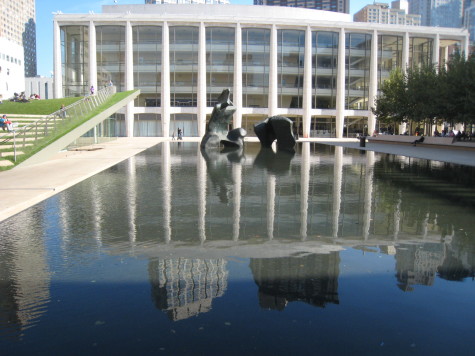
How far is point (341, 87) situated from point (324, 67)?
3.77 meters

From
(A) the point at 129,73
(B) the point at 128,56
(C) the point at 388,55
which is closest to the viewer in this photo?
(B) the point at 128,56

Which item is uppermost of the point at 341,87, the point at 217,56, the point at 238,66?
Result: the point at 217,56

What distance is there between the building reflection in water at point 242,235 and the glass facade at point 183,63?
5164 cm

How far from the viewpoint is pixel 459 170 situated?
17.4m

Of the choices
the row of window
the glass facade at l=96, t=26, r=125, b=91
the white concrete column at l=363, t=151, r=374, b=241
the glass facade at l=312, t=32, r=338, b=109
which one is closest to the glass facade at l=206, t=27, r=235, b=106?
the row of window

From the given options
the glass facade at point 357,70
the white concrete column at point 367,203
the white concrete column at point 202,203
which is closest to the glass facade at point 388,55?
the glass facade at point 357,70

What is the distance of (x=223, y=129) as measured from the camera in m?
29.9

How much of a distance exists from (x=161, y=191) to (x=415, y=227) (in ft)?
19.7

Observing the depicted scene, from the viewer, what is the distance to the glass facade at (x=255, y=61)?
6306 centimetres

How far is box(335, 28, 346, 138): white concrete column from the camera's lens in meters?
63.9

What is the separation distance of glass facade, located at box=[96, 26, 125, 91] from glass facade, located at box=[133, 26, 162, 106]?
73.8 inches

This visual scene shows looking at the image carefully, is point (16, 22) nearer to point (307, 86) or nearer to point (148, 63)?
point (148, 63)

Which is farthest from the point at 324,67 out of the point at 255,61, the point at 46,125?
the point at 46,125

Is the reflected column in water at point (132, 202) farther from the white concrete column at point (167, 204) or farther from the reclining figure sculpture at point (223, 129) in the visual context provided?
the reclining figure sculpture at point (223, 129)
